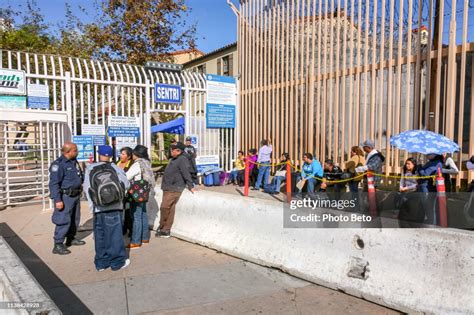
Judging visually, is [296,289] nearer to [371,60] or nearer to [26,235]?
[26,235]

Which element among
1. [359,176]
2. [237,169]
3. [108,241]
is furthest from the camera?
[237,169]

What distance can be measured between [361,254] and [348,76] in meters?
6.90

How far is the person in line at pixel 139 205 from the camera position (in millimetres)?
5661

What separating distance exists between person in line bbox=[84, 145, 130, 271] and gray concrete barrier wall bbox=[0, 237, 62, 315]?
1.64 metres

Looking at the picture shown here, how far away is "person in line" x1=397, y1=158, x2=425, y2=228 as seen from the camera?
5.69m

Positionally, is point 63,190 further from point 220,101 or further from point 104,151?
point 220,101

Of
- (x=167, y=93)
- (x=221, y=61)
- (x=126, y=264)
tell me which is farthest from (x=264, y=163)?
(x=221, y=61)

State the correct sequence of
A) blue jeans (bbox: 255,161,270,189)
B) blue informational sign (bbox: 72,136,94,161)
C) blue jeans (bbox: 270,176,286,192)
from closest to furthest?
blue informational sign (bbox: 72,136,94,161)
blue jeans (bbox: 270,176,286,192)
blue jeans (bbox: 255,161,270,189)

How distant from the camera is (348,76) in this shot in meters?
9.79

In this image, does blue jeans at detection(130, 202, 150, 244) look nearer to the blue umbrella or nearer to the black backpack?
the black backpack

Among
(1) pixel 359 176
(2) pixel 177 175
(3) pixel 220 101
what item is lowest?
(1) pixel 359 176

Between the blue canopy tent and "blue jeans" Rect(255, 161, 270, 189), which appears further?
the blue canopy tent

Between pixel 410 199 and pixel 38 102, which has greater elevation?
pixel 38 102

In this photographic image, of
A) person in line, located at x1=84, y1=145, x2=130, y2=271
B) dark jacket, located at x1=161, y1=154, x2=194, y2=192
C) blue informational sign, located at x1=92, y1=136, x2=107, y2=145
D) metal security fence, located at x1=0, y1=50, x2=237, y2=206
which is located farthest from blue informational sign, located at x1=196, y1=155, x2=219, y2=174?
person in line, located at x1=84, y1=145, x2=130, y2=271
